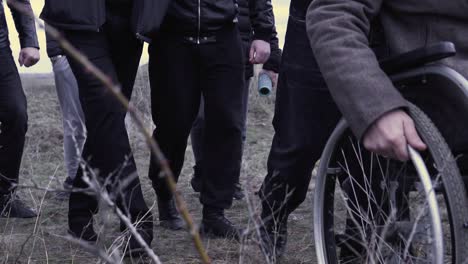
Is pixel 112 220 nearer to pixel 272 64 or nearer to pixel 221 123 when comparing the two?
pixel 221 123

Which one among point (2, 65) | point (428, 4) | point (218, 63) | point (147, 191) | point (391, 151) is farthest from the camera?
point (147, 191)

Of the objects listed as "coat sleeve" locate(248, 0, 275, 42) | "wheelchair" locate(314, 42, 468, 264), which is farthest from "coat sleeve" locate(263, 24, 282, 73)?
"wheelchair" locate(314, 42, 468, 264)

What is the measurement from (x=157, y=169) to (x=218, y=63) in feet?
2.51

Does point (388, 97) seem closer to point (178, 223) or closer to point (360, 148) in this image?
point (360, 148)

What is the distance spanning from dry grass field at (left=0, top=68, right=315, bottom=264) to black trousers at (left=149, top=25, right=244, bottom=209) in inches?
8.1

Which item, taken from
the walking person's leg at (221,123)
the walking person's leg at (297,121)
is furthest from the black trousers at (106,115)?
the walking person's leg at (297,121)

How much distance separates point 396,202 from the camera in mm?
2512

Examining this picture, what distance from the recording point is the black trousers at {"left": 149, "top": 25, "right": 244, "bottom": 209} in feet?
13.6

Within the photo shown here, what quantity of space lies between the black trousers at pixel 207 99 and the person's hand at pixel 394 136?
1945 millimetres

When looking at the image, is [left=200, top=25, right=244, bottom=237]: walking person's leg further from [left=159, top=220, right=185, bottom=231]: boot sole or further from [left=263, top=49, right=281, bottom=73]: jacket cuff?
[left=263, top=49, right=281, bottom=73]: jacket cuff

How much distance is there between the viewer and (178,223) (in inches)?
182

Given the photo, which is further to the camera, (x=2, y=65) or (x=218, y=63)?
(x=2, y=65)

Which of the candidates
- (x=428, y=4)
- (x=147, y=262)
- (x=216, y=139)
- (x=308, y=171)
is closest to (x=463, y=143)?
(x=428, y=4)

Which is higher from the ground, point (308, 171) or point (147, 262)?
point (308, 171)
